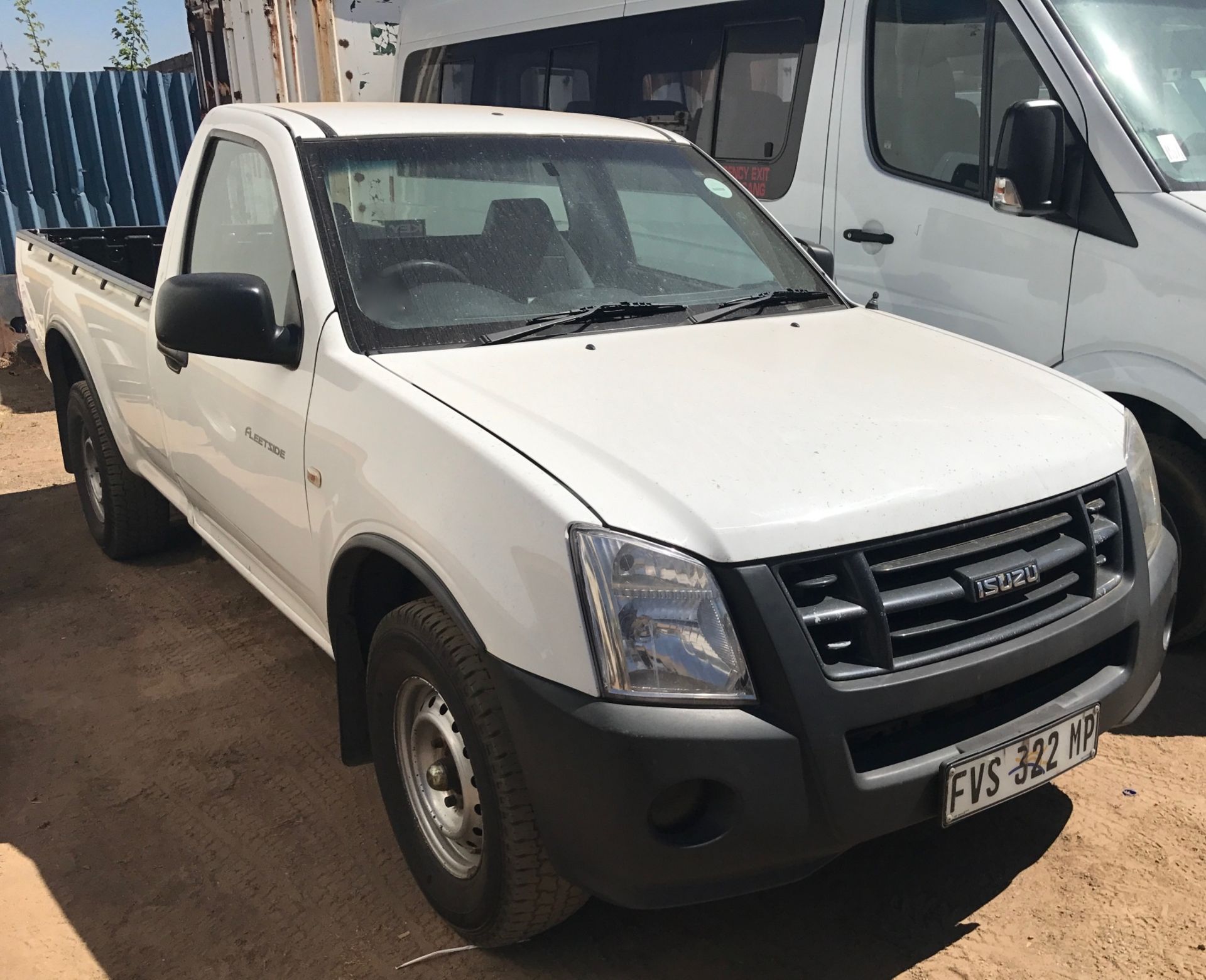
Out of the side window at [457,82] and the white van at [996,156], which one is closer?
the white van at [996,156]

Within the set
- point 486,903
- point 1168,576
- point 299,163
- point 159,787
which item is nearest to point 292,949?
point 486,903

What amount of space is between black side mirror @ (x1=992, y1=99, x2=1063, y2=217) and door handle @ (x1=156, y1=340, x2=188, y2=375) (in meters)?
2.71

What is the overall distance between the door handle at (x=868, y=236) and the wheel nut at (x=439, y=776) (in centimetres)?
286

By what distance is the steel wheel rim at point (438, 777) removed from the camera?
234 centimetres

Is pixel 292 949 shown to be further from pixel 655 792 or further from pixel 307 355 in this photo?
pixel 307 355

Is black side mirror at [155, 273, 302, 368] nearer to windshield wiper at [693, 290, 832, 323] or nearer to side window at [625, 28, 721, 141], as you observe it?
windshield wiper at [693, 290, 832, 323]

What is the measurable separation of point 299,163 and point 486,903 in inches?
76.6

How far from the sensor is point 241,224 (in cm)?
337

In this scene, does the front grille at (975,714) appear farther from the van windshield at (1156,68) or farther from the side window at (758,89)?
the side window at (758,89)

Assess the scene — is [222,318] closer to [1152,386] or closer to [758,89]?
[1152,386]

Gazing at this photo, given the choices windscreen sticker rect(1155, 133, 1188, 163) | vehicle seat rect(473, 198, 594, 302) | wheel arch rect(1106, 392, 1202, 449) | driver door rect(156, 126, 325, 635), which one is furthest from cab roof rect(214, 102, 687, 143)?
wheel arch rect(1106, 392, 1202, 449)

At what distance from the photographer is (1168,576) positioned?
255 cm

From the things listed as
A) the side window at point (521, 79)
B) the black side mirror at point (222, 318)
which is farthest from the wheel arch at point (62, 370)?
the side window at point (521, 79)

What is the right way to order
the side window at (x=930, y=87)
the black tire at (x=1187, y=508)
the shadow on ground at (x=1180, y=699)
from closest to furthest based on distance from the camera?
the shadow on ground at (x=1180, y=699)
the black tire at (x=1187, y=508)
the side window at (x=930, y=87)
